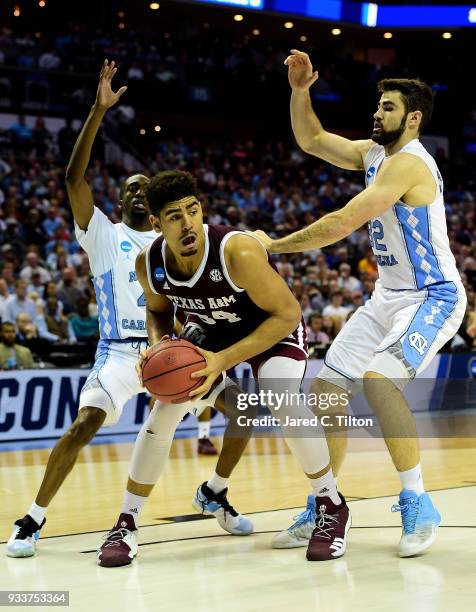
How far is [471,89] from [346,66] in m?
3.56

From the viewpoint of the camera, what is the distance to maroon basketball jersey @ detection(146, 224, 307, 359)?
15.7 feet

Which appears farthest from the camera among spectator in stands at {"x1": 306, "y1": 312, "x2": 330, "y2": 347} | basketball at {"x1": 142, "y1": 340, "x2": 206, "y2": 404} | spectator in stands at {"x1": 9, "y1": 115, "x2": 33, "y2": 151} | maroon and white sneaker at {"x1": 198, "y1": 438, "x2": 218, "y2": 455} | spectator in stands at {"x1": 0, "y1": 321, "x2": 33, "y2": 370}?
spectator in stands at {"x1": 9, "y1": 115, "x2": 33, "y2": 151}

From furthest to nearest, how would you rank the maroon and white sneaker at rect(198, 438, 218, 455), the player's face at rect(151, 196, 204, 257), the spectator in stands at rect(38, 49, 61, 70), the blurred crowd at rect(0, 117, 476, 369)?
the spectator in stands at rect(38, 49, 61, 70)
the blurred crowd at rect(0, 117, 476, 369)
the maroon and white sneaker at rect(198, 438, 218, 455)
the player's face at rect(151, 196, 204, 257)

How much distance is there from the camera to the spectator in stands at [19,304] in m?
12.0

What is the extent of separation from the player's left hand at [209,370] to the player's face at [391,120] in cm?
146

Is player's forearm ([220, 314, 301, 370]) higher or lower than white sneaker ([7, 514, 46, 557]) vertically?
higher

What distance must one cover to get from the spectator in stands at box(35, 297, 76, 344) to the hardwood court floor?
12.0 feet

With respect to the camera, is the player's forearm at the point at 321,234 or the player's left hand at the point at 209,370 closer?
the player's left hand at the point at 209,370

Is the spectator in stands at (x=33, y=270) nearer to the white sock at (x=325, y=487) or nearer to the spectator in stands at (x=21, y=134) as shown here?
the spectator in stands at (x=21, y=134)

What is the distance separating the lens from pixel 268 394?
494 centimetres

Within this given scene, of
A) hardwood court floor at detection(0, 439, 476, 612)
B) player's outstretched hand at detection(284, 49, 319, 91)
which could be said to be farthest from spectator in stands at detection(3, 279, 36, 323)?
player's outstretched hand at detection(284, 49, 319, 91)

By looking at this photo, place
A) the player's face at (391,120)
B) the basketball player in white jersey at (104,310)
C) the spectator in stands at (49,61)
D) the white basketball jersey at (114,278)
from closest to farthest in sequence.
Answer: the player's face at (391,120) → the basketball player in white jersey at (104,310) → the white basketball jersey at (114,278) → the spectator in stands at (49,61)

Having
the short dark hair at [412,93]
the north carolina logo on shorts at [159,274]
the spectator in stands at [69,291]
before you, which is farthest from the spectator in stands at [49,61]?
the north carolina logo on shorts at [159,274]

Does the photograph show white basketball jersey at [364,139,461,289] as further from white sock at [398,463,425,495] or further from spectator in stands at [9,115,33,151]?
spectator in stands at [9,115,33,151]
